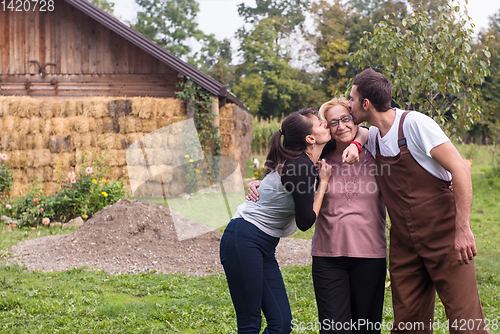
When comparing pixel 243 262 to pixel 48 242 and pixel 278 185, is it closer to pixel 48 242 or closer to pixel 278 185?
pixel 278 185

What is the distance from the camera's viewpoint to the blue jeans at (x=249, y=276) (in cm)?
245

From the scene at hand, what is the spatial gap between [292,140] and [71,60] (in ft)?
36.5

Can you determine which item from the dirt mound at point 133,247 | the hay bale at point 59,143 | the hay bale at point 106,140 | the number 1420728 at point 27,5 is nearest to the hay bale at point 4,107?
the hay bale at point 59,143

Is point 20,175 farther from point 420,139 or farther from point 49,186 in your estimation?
point 420,139

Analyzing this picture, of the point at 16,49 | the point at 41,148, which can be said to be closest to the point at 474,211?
the point at 41,148

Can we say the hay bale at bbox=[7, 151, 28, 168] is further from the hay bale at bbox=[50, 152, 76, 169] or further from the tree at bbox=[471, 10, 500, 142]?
the tree at bbox=[471, 10, 500, 142]

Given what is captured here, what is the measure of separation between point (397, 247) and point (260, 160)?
14524mm

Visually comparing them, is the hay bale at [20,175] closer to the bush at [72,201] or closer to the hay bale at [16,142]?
the hay bale at [16,142]

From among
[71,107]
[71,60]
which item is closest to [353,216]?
[71,107]

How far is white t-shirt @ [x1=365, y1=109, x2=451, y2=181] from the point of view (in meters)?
2.34

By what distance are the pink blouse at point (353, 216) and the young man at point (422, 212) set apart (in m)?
0.08

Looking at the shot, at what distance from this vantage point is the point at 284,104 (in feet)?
105

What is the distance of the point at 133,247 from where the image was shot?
618 centimetres

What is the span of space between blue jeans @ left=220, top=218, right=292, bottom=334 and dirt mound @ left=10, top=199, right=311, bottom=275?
10.0 feet
